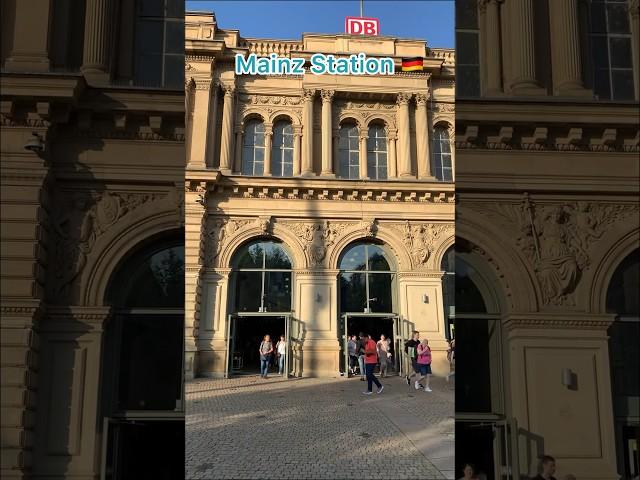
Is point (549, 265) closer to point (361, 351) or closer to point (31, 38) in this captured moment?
point (361, 351)

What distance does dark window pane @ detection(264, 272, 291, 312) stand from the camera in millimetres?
5180

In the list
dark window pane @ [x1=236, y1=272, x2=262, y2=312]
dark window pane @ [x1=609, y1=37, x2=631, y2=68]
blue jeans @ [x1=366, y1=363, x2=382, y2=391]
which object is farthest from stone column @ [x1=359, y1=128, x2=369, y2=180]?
dark window pane @ [x1=609, y1=37, x2=631, y2=68]

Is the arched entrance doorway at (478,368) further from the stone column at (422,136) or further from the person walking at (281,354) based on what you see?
the person walking at (281,354)

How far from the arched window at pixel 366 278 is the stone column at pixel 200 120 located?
147cm

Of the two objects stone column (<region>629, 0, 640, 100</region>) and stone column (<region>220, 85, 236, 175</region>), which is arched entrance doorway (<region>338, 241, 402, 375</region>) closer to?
stone column (<region>220, 85, 236, 175</region>)

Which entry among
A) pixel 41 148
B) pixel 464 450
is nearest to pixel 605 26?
pixel 464 450

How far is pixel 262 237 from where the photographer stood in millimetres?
5531

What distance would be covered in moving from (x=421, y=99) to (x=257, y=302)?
2.14 meters

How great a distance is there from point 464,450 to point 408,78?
292 cm

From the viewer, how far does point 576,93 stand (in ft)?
18.1

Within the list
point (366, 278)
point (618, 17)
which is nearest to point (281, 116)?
point (366, 278)

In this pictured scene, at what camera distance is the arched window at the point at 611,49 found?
5.69 metres

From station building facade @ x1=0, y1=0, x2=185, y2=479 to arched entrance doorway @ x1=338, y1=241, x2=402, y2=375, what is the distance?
1311 millimetres

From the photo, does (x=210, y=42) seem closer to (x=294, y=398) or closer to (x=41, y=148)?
(x=41, y=148)
